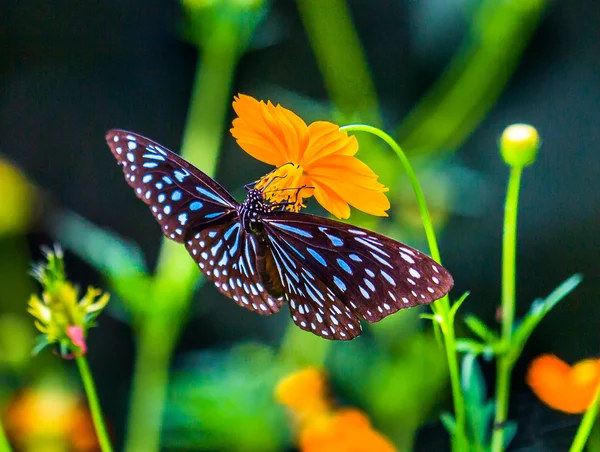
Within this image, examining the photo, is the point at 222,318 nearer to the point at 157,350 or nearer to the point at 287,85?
the point at 157,350

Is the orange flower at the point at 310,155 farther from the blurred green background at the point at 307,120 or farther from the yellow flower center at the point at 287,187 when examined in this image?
the blurred green background at the point at 307,120

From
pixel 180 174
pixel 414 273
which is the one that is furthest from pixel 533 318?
pixel 180 174

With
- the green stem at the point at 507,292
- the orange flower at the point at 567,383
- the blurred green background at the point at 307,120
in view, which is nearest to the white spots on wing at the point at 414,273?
the green stem at the point at 507,292

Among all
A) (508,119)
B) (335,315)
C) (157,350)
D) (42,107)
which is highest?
(508,119)

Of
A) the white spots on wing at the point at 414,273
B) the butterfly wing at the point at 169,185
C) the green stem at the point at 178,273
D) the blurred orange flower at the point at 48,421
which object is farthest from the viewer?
the blurred orange flower at the point at 48,421

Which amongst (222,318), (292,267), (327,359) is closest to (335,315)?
Answer: (292,267)

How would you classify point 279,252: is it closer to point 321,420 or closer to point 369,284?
point 369,284
